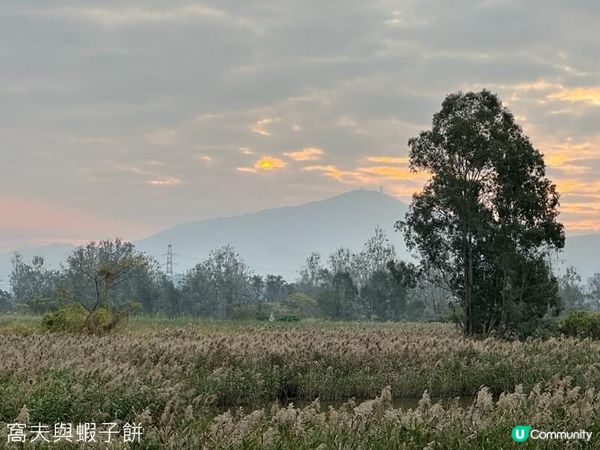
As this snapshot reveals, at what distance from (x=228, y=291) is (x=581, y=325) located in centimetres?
5573

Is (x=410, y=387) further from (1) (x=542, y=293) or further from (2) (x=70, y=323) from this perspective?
(2) (x=70, y=323)

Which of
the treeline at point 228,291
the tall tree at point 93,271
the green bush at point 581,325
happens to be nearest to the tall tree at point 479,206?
the green bush at point 581,325

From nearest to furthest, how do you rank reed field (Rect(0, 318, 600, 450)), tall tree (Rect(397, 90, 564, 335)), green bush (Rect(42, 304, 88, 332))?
1. reed field (Rect(0, 318, 600, 450))
2. green bush (Rect(42, 304, 88, 332))
3. tall tree (Rect(397, 90, 564, 335))

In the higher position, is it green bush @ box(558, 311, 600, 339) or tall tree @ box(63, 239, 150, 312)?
tall tree @ box(63, 239, 150, 312)

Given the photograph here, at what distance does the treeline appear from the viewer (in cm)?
Result: 6494

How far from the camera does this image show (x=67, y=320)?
2520cm

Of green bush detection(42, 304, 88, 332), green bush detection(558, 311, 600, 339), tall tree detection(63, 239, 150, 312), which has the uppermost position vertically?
tall tree detection(63, 239, 150, 312)

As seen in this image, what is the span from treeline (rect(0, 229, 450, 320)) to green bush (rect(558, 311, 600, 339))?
58.1 feet

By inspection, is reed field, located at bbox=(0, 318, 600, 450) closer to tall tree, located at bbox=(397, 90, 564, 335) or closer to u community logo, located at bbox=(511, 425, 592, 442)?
u community logo, located at bbox=(511, 425, 592, 442)

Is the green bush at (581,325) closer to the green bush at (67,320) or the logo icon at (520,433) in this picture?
the green bush at (67,320)

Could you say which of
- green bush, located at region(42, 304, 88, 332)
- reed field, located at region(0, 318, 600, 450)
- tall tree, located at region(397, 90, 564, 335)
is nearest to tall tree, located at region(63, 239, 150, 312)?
green bush, located at region(42, 304, 88, 332)

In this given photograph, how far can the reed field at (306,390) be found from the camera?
739 centimetres

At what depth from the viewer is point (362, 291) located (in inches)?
2635

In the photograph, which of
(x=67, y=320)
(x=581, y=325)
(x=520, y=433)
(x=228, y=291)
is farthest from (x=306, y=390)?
(x=228, y=291)
